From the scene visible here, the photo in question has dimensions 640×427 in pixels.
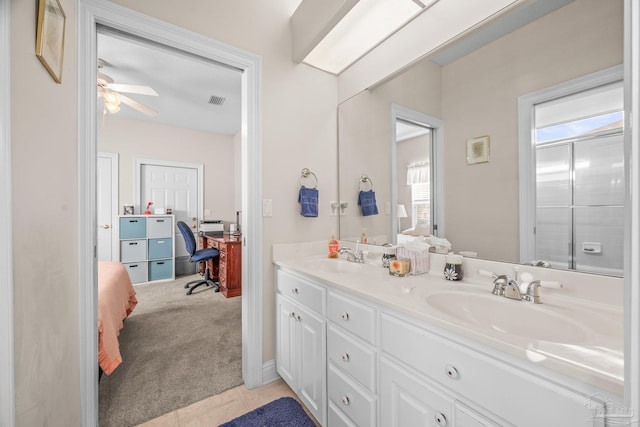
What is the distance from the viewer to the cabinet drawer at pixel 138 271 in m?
4.02

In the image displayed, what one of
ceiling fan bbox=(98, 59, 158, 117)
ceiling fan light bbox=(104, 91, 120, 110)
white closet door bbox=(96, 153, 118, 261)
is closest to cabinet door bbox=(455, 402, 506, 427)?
ceiling fan bbox=(98, 59, 158, 117)

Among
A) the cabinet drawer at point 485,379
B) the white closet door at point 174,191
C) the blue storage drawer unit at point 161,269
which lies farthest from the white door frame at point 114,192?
the cabinet drawer at point 485,379

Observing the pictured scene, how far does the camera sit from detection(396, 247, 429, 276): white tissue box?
4.57ft

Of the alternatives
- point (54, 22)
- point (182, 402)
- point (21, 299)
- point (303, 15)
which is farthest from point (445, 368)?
point (303, 15)

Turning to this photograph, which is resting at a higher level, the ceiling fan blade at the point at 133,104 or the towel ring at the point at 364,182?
Answer: the ceiling fan blade at the point at 133,104

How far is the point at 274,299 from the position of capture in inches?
71.9

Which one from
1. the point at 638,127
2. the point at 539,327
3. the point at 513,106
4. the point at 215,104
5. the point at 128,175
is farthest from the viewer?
the point at 128,175

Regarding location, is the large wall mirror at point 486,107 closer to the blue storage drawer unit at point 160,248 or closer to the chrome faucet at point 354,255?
the chrome faucet at point 354,255

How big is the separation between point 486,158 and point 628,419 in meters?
1.04

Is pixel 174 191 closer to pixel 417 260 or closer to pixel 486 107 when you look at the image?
pixel 417 260

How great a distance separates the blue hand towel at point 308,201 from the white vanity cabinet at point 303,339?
47 centimetres

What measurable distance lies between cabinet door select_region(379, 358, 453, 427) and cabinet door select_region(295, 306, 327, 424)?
→ 399 millimetres

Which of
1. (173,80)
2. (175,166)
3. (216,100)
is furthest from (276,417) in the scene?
(175,166)

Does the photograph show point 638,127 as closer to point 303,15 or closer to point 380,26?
point 380,26
